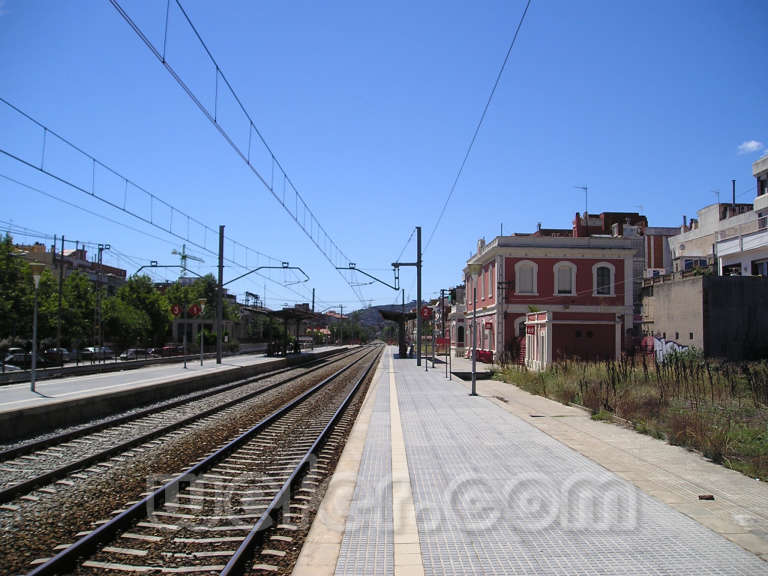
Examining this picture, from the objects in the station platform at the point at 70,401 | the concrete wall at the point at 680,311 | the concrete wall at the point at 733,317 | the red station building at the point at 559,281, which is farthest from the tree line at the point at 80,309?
the concrete wall at the point at 733,317

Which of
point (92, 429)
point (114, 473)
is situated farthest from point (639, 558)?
point (92, 429)

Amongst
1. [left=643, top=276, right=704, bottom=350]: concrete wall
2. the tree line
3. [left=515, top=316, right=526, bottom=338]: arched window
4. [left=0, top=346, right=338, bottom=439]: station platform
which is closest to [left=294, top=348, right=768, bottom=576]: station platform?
[left=0, top=346, right=338, bottom=439]: station platform

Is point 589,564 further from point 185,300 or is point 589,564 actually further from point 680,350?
point 185,300

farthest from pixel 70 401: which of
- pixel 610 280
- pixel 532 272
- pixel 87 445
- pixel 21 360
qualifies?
pixel 610 280

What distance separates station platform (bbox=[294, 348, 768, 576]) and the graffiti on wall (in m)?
20.6

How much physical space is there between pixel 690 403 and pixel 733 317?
58.6 ft

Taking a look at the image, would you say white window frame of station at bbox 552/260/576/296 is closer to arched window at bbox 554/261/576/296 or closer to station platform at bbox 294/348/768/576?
arched window at bbox 554/261/576/296

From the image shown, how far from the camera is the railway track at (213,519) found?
500 centimetres

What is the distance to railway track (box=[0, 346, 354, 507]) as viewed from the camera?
25.9 ft

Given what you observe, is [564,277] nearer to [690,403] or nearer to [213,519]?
[690,403]

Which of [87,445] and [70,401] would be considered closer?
[87,445]

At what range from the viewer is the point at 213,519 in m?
6.23

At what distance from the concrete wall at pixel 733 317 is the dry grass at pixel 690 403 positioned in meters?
9.78

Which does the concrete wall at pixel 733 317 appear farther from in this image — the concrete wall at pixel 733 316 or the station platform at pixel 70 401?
the station platform at pixel 70 401
